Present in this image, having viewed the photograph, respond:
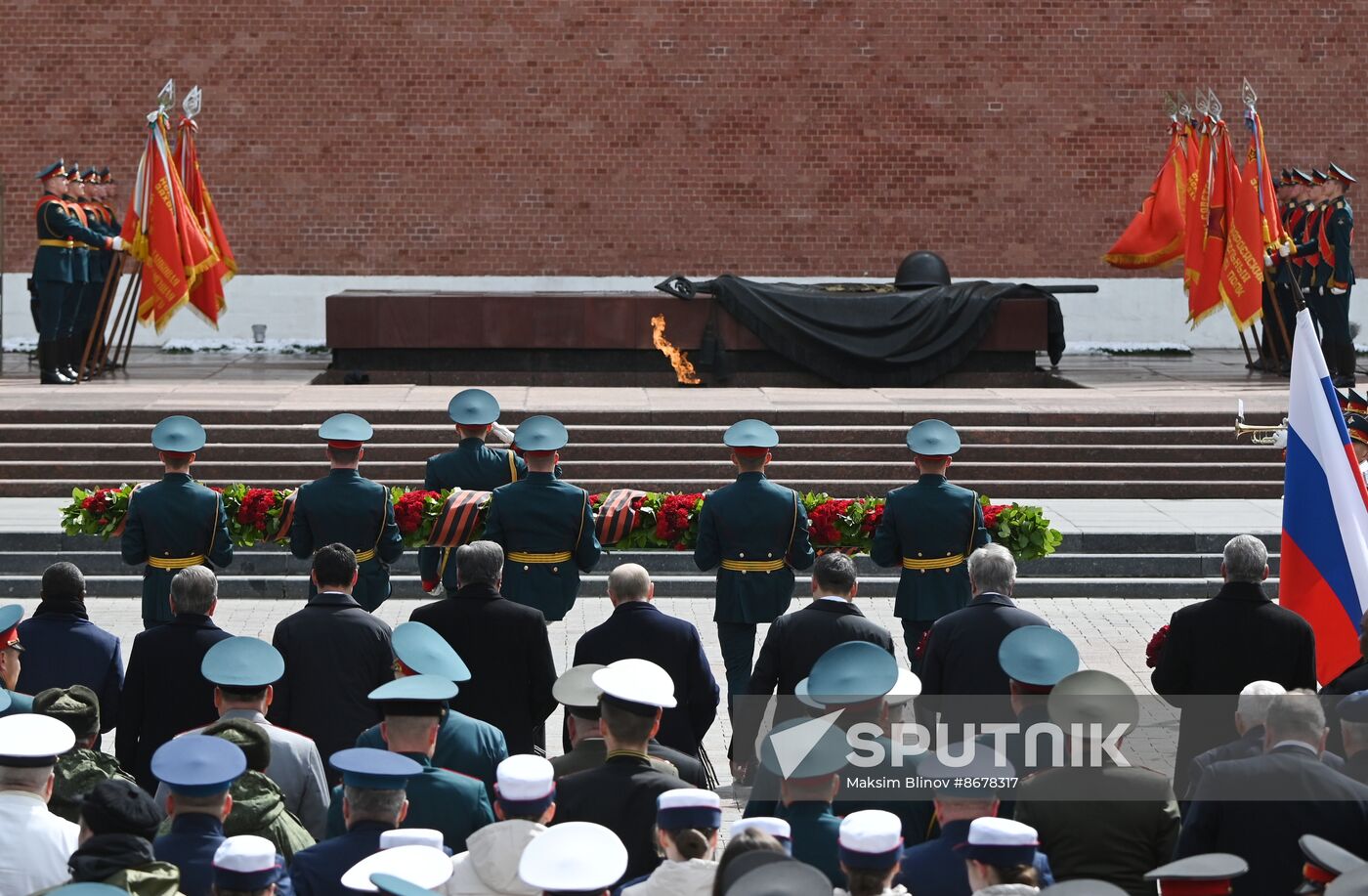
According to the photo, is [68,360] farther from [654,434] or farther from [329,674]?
[329,674]

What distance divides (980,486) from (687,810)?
9307 millimetres

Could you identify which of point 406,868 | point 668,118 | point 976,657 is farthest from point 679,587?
point 668,118

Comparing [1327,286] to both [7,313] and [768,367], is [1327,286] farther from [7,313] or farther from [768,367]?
[7,313]

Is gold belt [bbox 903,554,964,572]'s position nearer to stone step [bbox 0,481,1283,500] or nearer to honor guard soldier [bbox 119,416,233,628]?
honor guard soldier [bbox 119,416,233,628]

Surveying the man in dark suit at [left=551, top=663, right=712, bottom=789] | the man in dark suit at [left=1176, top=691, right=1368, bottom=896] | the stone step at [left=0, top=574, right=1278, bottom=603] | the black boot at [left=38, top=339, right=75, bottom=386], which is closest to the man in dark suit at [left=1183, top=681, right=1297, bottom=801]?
the man in dark suit at [left=1176, top=691, right=1368, bottom=896]

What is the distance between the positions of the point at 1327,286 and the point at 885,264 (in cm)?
537

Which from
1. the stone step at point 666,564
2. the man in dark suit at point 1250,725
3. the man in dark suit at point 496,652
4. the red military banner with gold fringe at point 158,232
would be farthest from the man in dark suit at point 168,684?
the red military banner with gold fringe at point 158,232

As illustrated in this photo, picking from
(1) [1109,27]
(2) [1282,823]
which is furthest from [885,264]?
(2) [1282,823]

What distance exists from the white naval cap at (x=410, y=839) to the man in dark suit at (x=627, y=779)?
1.91ft

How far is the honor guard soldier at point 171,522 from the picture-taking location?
25.3ft

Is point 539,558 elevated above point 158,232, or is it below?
below

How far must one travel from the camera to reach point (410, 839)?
3699 mm

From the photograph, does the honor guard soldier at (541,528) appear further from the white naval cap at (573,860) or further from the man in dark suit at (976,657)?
the white naval cap at (573,860)

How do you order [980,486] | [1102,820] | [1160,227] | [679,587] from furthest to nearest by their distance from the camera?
1. [1160,227]
2. [980,486]
3. [679,587]
4. [1102,820]
